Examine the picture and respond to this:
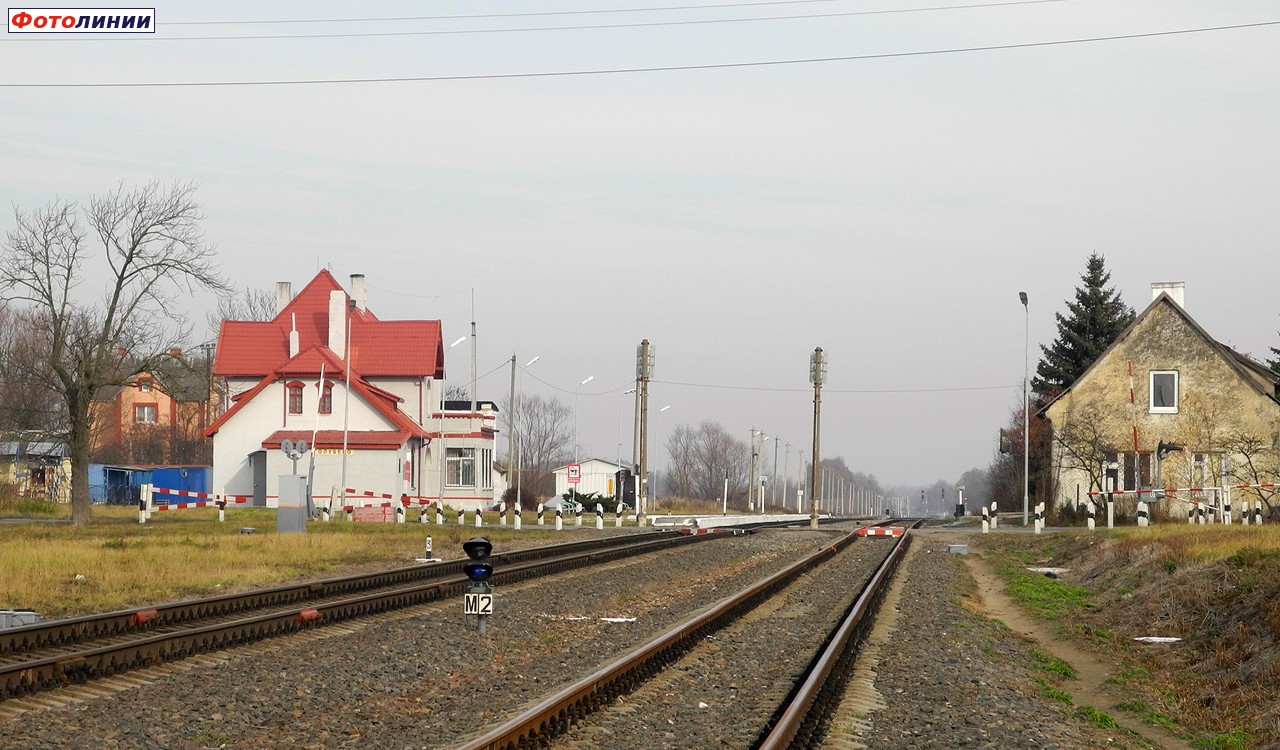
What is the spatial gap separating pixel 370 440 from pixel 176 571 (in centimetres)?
3513

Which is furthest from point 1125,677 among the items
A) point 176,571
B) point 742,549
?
point 742,549

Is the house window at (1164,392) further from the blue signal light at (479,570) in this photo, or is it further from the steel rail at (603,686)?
the blue signal light at (479,570)

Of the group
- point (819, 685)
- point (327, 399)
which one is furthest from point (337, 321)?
point (819, 685)

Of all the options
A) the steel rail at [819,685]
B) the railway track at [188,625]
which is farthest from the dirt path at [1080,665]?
the railway track at [188,625]

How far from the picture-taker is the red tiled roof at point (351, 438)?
55.0 metres

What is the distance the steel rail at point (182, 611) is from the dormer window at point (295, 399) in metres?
36.5

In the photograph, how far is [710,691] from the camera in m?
10.6

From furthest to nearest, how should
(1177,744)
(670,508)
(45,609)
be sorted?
(670,508)
(45,609)
(1177,744)

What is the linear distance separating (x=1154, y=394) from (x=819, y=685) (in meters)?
45.6

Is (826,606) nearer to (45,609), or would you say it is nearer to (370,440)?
(45,609)

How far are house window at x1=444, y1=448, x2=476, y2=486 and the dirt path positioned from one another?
42699mm

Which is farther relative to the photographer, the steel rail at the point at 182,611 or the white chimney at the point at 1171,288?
the white chimney at the point at 1171,288

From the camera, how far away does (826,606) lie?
1798 centimetres

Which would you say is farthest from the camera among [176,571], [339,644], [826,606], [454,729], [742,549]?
[742,549]
